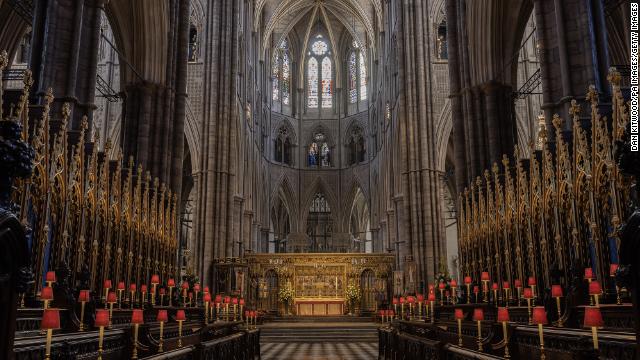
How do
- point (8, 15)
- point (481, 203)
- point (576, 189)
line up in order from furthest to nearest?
point (8, 15) < point (481, 203) < point (576, 189)

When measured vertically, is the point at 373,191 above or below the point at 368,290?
above

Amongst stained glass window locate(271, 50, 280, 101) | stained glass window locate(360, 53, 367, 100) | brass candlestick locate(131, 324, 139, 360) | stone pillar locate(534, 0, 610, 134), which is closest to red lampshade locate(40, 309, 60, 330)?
brass candlestick locate(131, 324, 139, 360)

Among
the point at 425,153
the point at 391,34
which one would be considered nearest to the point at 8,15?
Result: the point at 425,153

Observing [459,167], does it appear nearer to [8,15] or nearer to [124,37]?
[124,37]

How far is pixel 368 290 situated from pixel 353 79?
2399 cm

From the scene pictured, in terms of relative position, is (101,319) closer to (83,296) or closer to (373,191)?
(83,296)

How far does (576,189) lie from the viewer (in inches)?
370

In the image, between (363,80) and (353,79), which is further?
(353,79)

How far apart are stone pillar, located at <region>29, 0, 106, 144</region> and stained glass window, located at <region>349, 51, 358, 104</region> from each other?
38460mm

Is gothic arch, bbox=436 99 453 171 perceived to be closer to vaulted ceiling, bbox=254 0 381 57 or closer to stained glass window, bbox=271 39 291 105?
vaulted ceiling, bbox=254 0 381 57

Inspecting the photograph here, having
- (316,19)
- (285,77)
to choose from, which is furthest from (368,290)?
(316,19)

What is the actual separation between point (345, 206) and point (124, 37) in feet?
106

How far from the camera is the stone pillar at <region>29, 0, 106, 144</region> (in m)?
10.7

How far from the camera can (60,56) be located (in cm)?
1099
